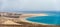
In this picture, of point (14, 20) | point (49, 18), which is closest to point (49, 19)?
point (49, 18)

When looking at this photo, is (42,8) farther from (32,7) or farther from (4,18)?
(4,18)

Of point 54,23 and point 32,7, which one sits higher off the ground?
point 32,7

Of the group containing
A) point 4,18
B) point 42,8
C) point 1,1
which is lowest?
point 4,18

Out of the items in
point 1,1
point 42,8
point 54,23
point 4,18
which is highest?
point 1,1

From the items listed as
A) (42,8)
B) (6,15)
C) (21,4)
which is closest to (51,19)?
(42,8)

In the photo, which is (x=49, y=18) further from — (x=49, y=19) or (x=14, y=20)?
(x=14, y=20)

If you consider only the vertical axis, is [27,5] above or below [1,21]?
above

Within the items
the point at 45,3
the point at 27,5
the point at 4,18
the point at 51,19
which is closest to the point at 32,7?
the point at 27,5

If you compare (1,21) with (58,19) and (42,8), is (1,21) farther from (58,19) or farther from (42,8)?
(58,19)

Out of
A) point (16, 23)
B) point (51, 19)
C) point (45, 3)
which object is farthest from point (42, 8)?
point (16, 23)
